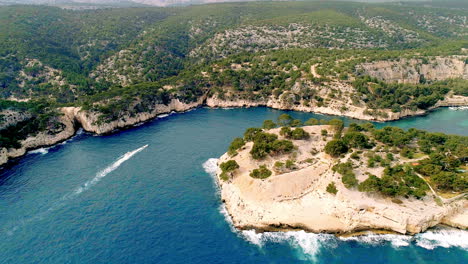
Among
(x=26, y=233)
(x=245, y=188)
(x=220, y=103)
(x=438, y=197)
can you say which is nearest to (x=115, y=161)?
(x=26, y=233)

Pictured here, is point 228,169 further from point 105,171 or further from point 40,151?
point 40,151

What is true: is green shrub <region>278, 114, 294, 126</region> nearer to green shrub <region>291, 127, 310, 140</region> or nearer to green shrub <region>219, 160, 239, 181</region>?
green shrub <region>291, 127, 310, 140</region>

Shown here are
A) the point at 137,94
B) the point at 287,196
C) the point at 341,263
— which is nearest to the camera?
the point at 341,263

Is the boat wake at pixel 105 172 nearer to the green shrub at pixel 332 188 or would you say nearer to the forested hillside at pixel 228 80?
the forested hillside at pixel 228 80

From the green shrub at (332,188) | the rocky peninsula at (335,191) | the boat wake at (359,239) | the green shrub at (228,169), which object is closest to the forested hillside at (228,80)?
the rocky peninsula at (335,191)

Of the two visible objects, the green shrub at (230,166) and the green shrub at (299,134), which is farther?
the green shrub at (299,134)

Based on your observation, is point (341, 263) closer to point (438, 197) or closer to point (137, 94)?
point (438, 197)
